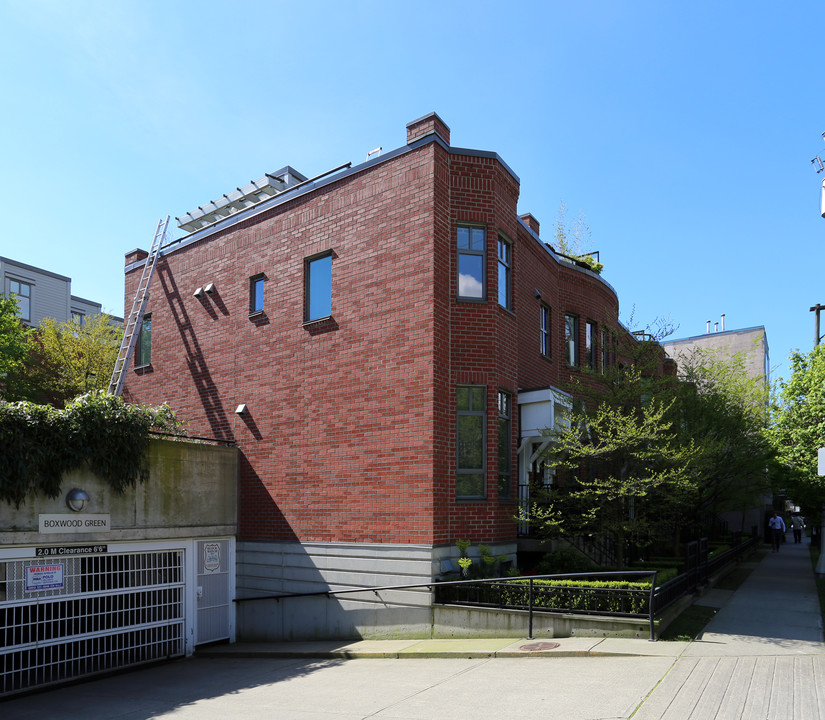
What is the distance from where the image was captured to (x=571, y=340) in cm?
2053

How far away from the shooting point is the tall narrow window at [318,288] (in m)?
15.7

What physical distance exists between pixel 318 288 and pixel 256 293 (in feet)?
8.16

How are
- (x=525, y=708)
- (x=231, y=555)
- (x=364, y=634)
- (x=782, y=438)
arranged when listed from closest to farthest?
(x=525, y=708), (x=364, y=634), (x=231, y=555), (x=782, y=438)

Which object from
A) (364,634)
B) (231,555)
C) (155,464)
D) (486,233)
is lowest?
(364,634)

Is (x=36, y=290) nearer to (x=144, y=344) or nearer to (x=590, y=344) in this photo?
(x=144, y=344)

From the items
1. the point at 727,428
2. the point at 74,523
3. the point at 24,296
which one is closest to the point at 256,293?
the point at 74,523

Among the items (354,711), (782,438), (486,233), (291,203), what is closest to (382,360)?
(486,233)

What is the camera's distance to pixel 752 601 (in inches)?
540

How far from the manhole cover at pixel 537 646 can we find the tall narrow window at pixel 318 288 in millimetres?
8039

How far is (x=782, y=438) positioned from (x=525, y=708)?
18.4m

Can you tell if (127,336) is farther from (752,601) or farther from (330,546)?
(752,601)

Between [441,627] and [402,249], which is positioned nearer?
[441,627]

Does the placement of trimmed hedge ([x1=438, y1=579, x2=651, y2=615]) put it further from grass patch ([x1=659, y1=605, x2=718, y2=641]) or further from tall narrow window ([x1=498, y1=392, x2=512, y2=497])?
tall narrow window ([x1=498, y1=392, x2=512, y2=497])

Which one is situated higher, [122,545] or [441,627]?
[122,545]
